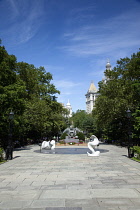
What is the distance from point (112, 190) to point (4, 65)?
21139 mm

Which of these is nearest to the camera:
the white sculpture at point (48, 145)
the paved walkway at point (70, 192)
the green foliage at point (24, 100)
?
the paved walkway at point (70, 192)

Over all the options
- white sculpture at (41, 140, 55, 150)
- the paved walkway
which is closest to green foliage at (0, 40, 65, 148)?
white sculpture at (41, 140, 55, 150)

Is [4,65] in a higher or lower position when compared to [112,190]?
higher

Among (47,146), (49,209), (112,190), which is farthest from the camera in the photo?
(47,146)

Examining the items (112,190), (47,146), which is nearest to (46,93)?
(47,146)

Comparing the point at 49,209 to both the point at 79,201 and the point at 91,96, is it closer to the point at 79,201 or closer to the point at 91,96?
the point at 79,201

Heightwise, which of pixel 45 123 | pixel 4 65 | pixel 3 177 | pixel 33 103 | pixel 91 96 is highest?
pixel 91 96

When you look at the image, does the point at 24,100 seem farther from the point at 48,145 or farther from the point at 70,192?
the point at 70,192

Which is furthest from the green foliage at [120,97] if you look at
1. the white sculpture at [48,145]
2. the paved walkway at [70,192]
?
the paved walkway at [70,192]

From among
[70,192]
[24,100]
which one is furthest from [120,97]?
[70,192]

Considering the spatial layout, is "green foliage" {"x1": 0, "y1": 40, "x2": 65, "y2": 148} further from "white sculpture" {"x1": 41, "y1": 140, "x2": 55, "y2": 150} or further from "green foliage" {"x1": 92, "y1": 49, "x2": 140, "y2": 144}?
"green foliage" {"x1": 92, "y1": 49, "x2": 140, "y2": 144}

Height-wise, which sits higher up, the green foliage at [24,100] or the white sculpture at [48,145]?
the green foliage at [24,100]

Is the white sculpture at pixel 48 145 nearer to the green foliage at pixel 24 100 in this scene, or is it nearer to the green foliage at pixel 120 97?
the green foliage at pixel 24 100

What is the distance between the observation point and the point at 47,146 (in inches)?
1068
